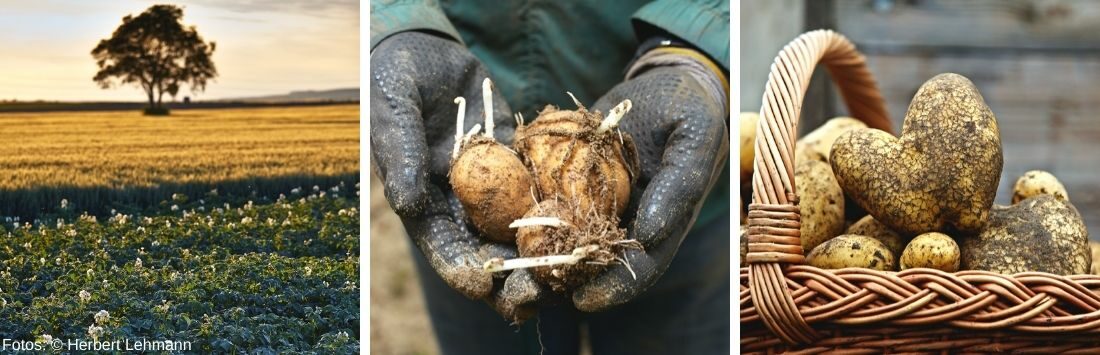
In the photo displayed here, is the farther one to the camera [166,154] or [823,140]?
[823,140]

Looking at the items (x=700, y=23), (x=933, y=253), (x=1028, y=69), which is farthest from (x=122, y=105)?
(x=1028, y=69)

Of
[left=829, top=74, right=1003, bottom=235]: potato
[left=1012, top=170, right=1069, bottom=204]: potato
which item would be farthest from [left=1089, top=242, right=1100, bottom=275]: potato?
[left=829, top=74, right=1003, bottom=235]: potato

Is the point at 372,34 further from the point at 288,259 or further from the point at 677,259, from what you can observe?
the point at 677,259

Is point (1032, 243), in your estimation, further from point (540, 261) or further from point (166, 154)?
point (166, 154)

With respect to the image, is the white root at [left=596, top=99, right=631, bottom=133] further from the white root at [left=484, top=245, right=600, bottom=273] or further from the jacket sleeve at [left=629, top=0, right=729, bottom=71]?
the jacket sleeve at [left=629, top=0, right=729, bottom=71]

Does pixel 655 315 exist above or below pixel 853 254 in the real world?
below
